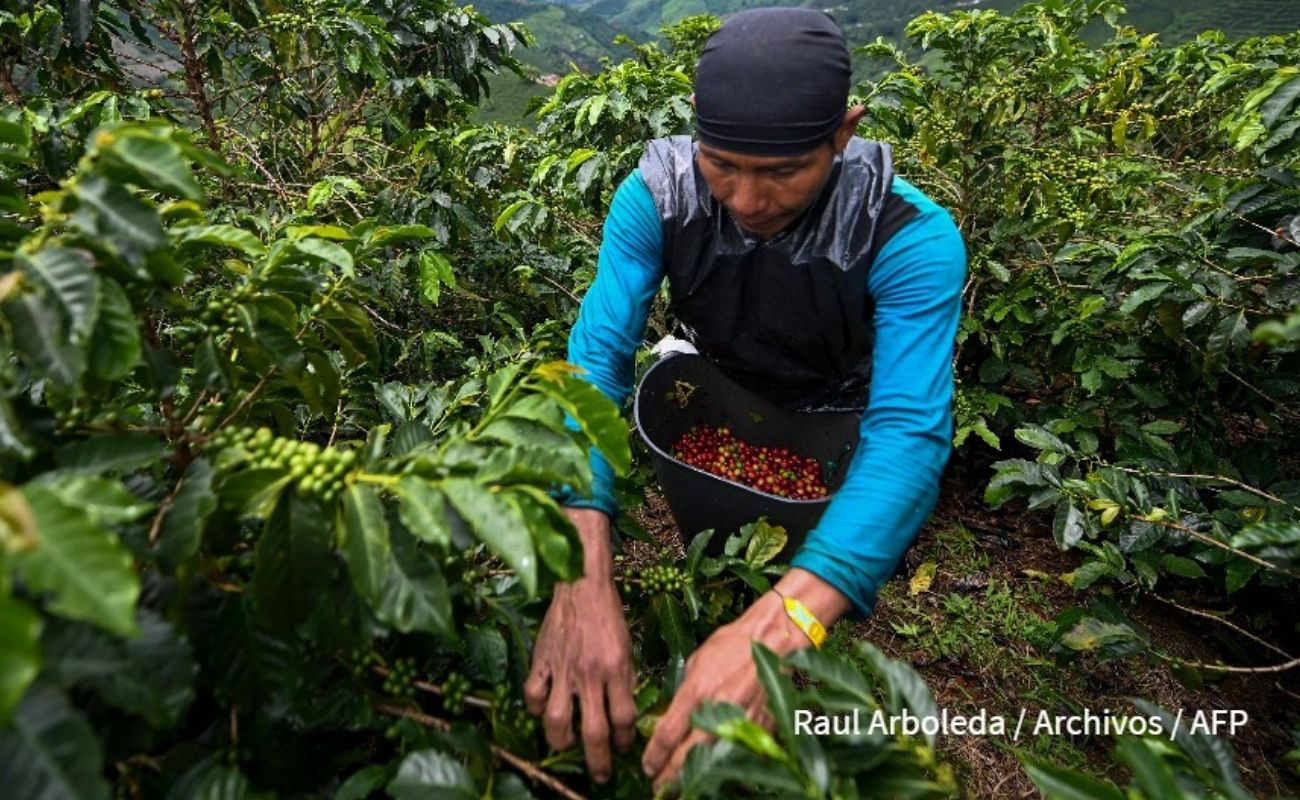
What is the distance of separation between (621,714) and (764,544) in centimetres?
54

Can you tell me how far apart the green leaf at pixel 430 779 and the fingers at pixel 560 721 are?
0.64 feet

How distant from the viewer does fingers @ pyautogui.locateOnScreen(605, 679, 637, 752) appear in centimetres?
117

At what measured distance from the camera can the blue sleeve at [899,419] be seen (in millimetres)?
1397

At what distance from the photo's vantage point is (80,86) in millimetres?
3252

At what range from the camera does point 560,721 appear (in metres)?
1.15

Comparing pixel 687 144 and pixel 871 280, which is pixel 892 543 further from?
pixel 687 144

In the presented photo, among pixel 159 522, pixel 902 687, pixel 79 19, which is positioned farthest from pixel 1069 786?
pixel 79 19

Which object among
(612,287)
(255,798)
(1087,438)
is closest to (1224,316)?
(1087,438)

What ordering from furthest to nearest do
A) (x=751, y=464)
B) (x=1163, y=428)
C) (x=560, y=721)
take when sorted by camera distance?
(x=1163, y=428), (x=751, y=464), (x=560, y=721)

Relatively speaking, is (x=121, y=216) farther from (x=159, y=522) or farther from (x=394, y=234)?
(x=394, y=234)

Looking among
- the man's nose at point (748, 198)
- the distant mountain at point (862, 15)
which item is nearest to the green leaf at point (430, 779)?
the man's nose at point (748, 198)

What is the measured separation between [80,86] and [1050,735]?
192 inches

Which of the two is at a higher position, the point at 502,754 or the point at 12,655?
the point at 12,655

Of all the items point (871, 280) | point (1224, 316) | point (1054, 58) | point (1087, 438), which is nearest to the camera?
point (871, 280)
